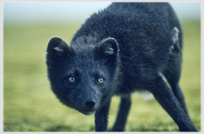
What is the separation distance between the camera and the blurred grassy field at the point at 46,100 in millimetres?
6863

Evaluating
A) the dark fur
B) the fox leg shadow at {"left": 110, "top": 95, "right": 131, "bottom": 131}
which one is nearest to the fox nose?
the dark fur

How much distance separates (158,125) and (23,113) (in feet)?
14.8

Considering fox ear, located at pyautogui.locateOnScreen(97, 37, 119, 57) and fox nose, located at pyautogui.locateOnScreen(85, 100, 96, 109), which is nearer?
fox nose, located at pyautogui.locateOnScreen(85, 100, 96, 109)

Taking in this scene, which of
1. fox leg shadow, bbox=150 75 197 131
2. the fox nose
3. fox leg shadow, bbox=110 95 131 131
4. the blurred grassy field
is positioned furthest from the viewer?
the blurred grassy field

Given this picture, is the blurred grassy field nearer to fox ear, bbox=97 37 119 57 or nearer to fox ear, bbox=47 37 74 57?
fox ear, bbox=47 37 74 57

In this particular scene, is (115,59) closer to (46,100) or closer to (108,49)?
(108,49)

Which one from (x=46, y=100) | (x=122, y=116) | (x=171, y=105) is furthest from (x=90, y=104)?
(x=46, y=100)

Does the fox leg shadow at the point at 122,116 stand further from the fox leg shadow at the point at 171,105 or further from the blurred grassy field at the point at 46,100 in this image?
the fox leg shadow at the point at 171,105

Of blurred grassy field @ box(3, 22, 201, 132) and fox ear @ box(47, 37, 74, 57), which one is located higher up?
fox ear @ box(47, 37, 74, 57)

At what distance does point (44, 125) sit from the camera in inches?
277

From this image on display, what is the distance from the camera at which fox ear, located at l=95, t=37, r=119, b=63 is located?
14.0ft

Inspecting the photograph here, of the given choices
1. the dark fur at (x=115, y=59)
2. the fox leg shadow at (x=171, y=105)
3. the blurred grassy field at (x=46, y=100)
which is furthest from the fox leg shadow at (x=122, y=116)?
the fox leg shadow at (x=171, y=105)

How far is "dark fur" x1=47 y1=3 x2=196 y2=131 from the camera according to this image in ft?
13.4

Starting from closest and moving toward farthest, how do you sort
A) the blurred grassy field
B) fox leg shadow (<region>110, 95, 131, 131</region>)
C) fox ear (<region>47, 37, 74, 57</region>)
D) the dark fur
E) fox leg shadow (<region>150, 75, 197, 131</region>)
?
the dark fur < fox ear (<region>47, 37, 74, 57</region>) < fox leg shadow (<region>150, 75, 197, 131</region>) < fox leg shadow (<region>110, 95, 131, 131</region>) < the blurred grassy field
